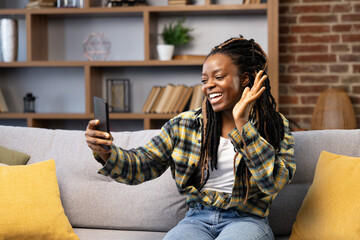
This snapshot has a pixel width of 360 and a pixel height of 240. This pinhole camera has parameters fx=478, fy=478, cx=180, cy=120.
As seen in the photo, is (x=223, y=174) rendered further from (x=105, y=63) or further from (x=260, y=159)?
(x=105, y=63)

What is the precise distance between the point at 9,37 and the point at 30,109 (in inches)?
22.2

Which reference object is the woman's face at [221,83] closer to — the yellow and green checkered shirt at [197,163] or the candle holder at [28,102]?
the yellow and green checkered shirt at [197,163]

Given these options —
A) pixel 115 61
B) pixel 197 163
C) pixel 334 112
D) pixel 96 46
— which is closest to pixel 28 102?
pixel 96 46

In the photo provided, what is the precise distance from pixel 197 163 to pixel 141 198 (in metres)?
0.39

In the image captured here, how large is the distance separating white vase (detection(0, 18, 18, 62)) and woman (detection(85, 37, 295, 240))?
232 cm

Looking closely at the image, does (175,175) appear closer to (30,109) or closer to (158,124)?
(158,124)

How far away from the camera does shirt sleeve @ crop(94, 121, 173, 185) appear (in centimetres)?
151

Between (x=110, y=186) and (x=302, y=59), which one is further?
(x=302, y=59)

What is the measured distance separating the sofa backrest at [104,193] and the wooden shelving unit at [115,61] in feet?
4.66

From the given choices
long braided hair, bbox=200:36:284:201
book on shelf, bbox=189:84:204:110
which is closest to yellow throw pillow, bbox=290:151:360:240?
long braided hair, bbox=200:36:284:201

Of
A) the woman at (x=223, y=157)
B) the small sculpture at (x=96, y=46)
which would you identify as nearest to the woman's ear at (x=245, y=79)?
the woman at (x=223, y=157)

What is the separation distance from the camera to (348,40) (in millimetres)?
3527

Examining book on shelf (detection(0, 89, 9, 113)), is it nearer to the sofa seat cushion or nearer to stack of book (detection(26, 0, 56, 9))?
stack of book (detection(26, 0, 56, 9))

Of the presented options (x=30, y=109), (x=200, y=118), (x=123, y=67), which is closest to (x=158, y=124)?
(x=123, y=67)
